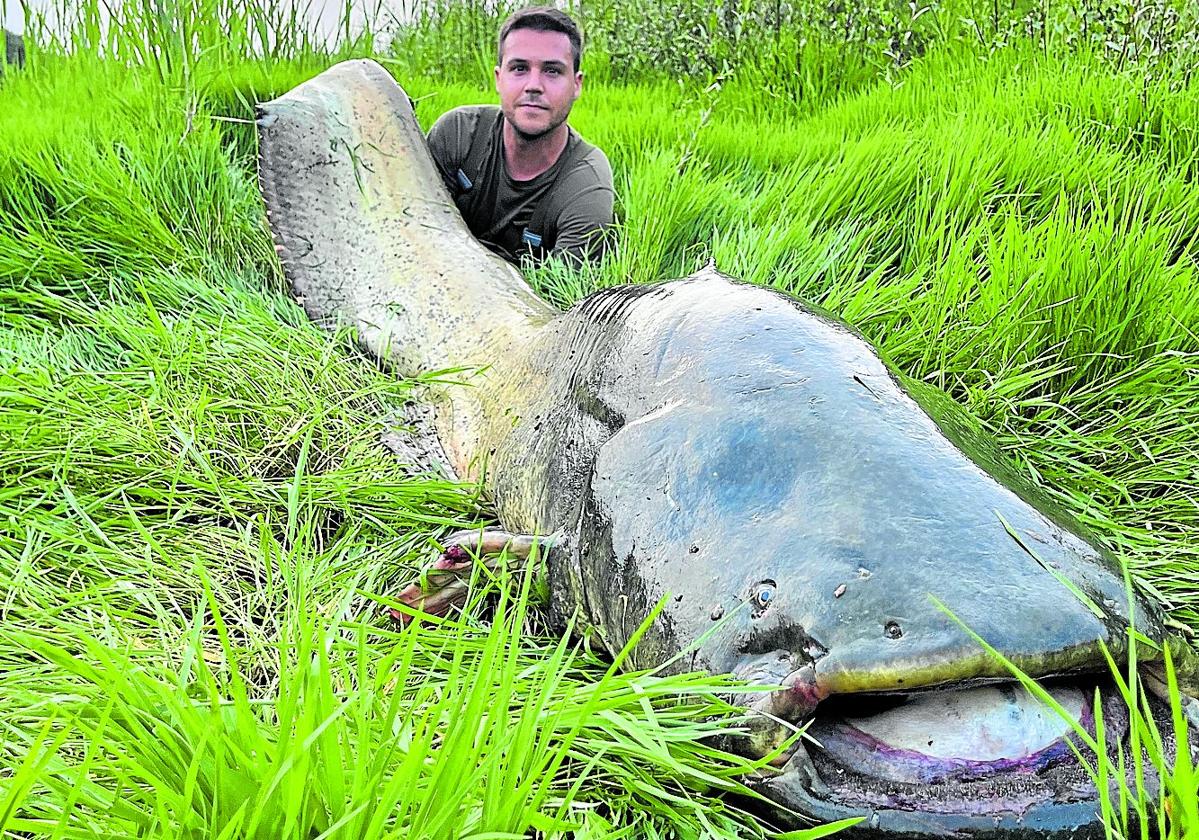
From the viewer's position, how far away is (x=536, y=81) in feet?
14.9

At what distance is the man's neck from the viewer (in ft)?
15.1

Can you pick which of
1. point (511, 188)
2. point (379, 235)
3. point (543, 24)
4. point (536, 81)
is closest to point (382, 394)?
point (379, 235)

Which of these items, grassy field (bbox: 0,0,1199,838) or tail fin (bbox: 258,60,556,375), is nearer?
grassy field (bbox: 0,0,1199,838)

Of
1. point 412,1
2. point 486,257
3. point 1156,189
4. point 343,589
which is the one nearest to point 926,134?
point 1156,189

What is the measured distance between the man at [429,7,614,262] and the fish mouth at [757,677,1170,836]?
3307mm

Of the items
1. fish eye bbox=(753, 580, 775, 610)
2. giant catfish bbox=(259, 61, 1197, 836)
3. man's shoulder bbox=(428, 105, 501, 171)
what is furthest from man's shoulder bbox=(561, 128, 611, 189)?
fish eye bbox=(753, 580, 775, 610)

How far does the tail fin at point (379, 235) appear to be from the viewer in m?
2.88

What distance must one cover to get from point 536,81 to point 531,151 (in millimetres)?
308

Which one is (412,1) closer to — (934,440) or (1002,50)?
(1002,50)

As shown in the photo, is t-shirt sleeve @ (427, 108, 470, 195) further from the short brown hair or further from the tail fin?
the tail fin

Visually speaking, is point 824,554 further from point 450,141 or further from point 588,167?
point 450,141

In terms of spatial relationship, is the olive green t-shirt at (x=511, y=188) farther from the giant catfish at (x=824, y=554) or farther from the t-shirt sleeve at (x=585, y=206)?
the giant catfish at (x=824, y=554)

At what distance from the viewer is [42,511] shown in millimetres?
2018

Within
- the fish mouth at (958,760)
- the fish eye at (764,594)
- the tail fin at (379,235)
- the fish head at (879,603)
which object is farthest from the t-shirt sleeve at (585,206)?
the fish mouth at (958,760)
